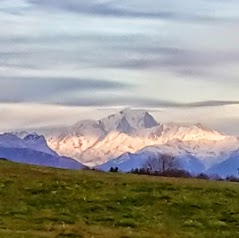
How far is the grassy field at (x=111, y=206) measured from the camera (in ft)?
147

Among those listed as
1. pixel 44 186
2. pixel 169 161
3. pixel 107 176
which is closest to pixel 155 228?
pixel 44 186

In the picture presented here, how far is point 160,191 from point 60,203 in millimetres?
6990

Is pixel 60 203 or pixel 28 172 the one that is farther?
pixel 28 172

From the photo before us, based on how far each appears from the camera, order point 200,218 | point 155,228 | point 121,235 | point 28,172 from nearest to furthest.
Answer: point 121,235 < point 155,228 < point 200,218 < point 28,172

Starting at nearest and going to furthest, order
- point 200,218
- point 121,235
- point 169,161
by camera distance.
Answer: point 121,235 → point 200,218 → point 169,161

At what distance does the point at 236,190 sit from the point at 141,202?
8.11m

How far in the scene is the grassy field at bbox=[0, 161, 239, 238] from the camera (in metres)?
44.8

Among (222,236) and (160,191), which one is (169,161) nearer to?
(160,191)

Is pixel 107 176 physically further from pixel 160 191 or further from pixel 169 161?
pixel 169 161

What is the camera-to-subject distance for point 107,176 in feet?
205

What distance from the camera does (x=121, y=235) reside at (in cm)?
4300

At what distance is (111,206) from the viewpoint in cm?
5159

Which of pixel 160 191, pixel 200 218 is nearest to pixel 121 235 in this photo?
pixel 200 218

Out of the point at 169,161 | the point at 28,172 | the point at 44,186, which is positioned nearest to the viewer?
the point at 44,186
